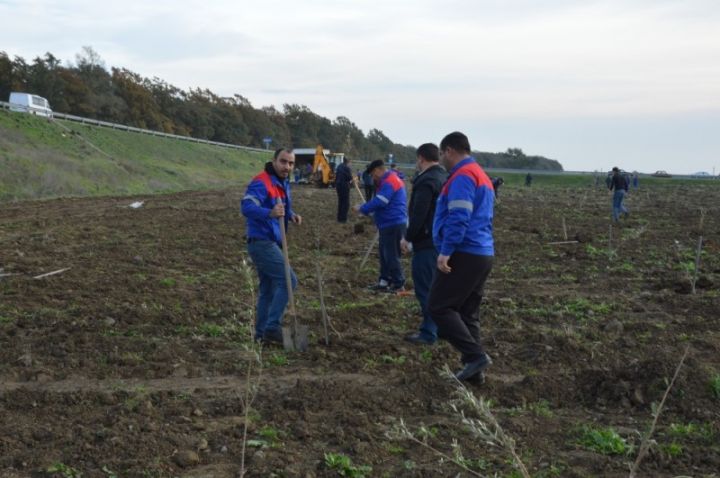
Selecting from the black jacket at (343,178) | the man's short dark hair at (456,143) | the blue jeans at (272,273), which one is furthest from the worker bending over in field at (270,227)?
the black jacket at (343,178)

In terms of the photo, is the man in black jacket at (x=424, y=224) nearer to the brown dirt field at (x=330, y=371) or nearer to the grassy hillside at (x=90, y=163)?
the brown dirt field at (x=330, y=371)

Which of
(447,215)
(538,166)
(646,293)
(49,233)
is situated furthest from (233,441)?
(538,166)

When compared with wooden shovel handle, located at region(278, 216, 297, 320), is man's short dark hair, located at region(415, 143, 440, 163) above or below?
above

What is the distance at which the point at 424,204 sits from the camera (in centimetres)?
723

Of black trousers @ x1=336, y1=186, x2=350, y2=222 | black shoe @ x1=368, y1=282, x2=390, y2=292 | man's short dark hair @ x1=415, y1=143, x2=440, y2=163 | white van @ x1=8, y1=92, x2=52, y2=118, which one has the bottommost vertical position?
black shoe @ x1=368, y1=282, x2=390, y2=292

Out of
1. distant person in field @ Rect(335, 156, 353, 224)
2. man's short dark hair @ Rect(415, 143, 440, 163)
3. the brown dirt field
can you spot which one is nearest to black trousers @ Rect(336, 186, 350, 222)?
distant person in field @ Rect(335, 156, 353, 224)

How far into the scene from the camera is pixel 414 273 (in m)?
7.60

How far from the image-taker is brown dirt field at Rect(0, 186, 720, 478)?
4.46 m

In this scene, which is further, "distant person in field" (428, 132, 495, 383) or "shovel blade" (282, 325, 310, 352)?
"shovel blade" (282, 325, 310, 352)

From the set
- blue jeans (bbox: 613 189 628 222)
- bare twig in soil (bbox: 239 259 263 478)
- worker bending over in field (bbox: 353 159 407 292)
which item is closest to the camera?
bare twig in soil (bbox: 239 259 263 478)

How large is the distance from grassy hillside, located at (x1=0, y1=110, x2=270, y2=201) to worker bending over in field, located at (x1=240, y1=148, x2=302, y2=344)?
21849 mm

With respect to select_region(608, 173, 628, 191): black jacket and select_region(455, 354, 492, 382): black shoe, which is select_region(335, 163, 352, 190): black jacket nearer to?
select_region(608, 173, 628, 191): black jacket

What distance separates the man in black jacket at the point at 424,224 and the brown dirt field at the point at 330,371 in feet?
0.85

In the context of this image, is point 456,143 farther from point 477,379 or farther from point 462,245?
point 477,379
